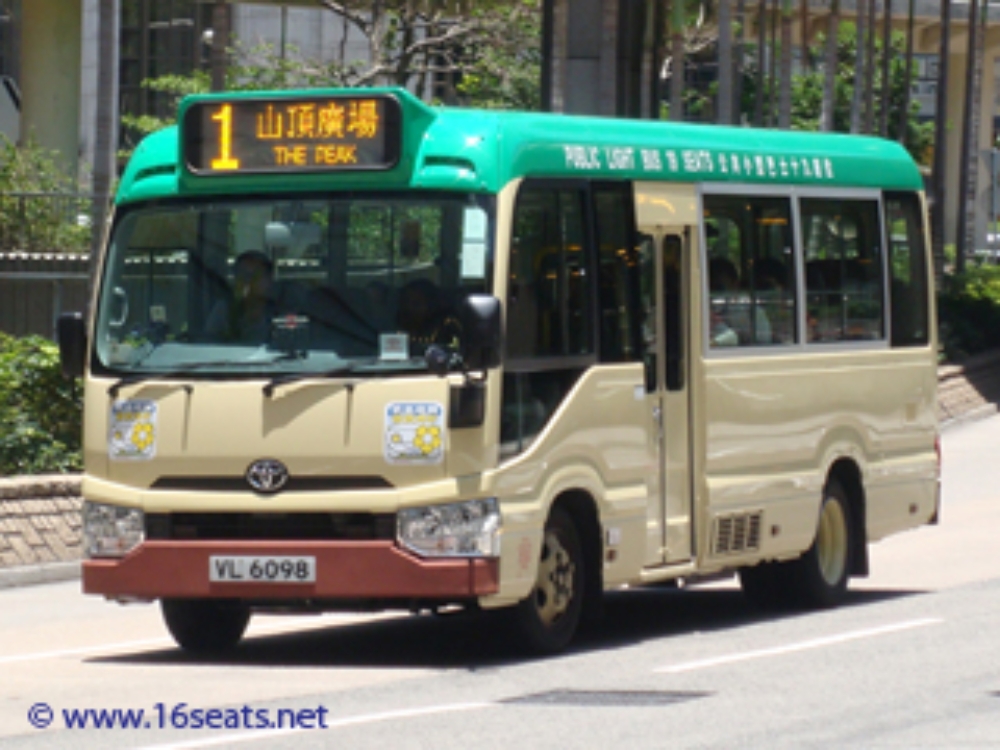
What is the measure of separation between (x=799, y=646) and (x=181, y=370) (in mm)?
3615

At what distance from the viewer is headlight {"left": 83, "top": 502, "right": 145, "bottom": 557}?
11.3 m

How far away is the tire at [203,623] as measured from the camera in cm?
1198

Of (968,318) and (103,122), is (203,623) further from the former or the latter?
(968,318)

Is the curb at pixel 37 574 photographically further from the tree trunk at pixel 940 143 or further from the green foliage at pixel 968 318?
the tree trunk at pixel 940 143

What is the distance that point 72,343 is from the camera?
11.6 m

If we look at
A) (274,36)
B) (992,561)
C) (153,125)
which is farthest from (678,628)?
(274,36)

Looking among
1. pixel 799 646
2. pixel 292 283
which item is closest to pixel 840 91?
pixel 799 646

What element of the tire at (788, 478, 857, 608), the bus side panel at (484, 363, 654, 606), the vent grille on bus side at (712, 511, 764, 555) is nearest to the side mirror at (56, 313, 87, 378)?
the bus side panel at (484, 363, 654, 606)

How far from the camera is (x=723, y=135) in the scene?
44.5 ft

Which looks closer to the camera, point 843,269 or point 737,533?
point 737,533

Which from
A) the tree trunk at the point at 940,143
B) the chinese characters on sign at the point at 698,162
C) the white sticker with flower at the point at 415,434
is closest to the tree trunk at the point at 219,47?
the chinese characters on sign at the point at 698,162

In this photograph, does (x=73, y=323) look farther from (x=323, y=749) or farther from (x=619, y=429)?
(x=323, y=749)

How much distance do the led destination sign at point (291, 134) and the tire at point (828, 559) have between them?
460 centimetres

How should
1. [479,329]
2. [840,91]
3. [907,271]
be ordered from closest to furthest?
1. [479,329]
2. [907,271]
3. [840,91]
